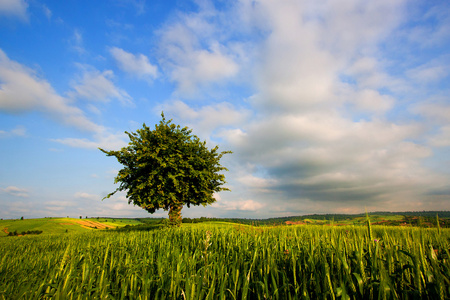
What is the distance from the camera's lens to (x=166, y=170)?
77.8 ft

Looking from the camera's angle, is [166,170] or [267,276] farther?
[166,170]

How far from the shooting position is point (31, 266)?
4.77 meters

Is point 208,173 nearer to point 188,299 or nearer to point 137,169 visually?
point 137,169

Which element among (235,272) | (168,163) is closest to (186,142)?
(168,163)

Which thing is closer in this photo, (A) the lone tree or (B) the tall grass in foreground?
(B) the tall grass in foreground

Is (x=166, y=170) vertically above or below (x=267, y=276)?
above

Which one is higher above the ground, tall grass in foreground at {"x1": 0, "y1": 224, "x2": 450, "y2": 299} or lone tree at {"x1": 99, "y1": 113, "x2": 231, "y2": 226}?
lone tree at {"x1": 99, "y1": 113, "x2": 231, "y2": 226}

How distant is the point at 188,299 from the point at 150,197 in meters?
21.8

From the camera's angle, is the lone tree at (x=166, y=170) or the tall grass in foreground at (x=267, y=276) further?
the lone tree at (x=166, y=170)

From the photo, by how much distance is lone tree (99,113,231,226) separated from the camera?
22250 mm

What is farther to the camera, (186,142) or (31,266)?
(186,142)

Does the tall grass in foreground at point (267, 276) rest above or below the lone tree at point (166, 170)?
below

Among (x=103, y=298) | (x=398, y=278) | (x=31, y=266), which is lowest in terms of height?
(x=31, y=266)

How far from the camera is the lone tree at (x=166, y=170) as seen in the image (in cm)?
2225
